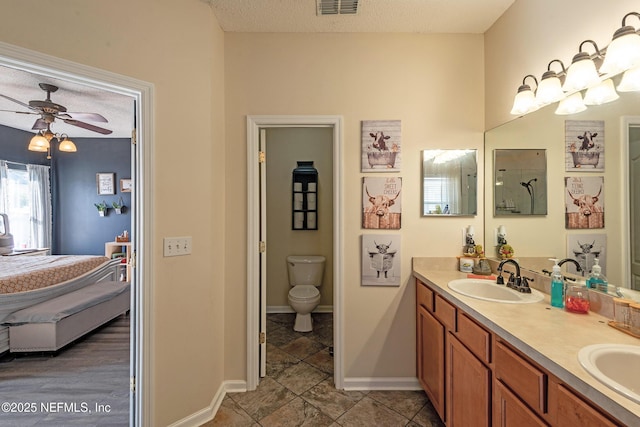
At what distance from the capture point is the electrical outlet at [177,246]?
61.3 inches

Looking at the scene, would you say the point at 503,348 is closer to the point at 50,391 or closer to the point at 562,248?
the point at 562,248

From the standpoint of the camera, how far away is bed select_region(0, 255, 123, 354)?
7.82 feet

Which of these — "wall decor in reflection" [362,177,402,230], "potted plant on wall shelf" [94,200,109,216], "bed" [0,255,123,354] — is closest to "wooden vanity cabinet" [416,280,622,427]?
"wall decor in reflection" [362,177,402,230]

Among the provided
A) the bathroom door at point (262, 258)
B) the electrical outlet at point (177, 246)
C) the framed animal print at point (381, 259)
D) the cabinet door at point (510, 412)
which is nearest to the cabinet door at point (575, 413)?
the cabinet door at point (510, 412)

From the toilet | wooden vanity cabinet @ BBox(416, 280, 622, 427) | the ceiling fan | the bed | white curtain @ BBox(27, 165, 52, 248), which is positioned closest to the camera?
wooden vanity cabinet @ BBox(416, 280, 622, 427)

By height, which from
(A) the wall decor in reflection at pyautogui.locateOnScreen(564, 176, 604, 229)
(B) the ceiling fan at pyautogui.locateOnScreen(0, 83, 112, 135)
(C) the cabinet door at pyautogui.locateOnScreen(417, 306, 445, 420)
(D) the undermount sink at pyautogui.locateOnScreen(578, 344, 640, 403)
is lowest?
(C) the cabinet door at pyautogui.locateOnScreen(417, 306, 445, 420)

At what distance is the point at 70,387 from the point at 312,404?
1.93m

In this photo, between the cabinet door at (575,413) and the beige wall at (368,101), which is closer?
the cabinet door at (575,413)

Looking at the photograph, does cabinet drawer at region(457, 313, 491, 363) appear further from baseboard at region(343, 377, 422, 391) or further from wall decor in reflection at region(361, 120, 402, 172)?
wall decor in reflection at region(361, 120, 402, 172)

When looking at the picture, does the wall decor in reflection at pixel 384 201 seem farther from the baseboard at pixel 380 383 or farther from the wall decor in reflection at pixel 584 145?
the baseboard at pixel 380 383

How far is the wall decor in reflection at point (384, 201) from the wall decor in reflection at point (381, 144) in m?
0.10

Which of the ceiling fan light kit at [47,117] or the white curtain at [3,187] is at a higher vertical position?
the ceiling fan light kit at [47,117]

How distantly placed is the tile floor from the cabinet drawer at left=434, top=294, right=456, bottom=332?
2.30 ft

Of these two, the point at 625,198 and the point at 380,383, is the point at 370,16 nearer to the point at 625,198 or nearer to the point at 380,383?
the point at 625,198
